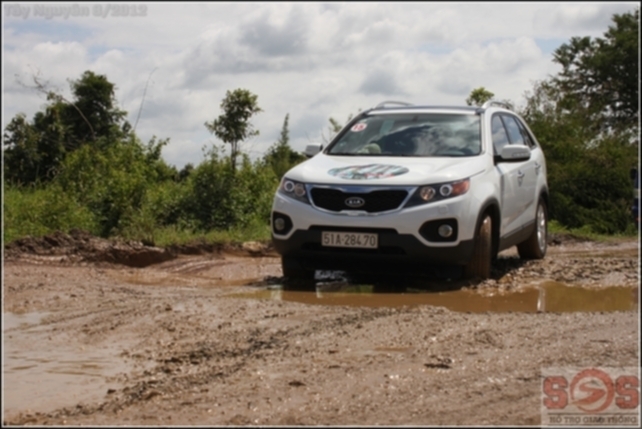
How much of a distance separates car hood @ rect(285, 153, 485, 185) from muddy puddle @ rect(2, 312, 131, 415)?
9.90ft

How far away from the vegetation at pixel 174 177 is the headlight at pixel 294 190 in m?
3.04

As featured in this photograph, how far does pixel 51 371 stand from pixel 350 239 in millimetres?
3480

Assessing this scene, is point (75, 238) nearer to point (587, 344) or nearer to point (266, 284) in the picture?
point (266, 284)

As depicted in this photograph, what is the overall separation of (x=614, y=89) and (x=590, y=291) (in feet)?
89.0

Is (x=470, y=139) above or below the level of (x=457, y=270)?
above

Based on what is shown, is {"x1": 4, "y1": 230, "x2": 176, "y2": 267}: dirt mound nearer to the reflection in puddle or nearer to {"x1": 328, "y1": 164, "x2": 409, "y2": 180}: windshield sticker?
the reflection in puddle

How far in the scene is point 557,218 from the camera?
16.0 metres

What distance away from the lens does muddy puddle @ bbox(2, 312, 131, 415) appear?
15.3ft

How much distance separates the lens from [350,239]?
8148 mm

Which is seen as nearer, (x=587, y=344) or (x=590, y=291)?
(x=587, y=344)

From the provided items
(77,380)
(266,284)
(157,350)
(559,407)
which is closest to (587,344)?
(559,407)

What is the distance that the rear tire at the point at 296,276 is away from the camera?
8602 mm

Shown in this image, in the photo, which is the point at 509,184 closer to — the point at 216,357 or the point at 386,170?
the point at 386,170

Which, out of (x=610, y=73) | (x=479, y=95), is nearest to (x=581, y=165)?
(x=479, y=95)
